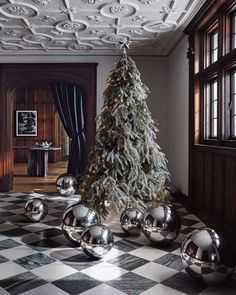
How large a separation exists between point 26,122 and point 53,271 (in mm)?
12532

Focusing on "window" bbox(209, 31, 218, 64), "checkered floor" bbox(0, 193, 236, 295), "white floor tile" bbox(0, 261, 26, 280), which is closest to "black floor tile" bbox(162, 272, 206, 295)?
"checkered floor" bbox(0, 193, 236, 295)

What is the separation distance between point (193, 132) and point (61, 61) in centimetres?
386

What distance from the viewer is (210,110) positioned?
5129 millimetres

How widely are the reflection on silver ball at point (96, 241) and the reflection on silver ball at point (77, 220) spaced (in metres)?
0.36

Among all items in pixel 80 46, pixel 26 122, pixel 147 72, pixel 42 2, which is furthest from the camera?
pixel 26 122

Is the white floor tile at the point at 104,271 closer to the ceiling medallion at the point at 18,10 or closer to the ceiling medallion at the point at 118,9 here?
the ceiling medallion at the point at 118,9

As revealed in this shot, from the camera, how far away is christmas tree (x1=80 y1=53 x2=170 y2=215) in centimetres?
468

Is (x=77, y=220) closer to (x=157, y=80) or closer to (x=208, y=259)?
(x=208, y=259)

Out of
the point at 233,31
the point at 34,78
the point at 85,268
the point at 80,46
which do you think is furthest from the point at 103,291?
the point at 34,78

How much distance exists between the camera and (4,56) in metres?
7.57

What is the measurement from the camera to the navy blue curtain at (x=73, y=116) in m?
8.55

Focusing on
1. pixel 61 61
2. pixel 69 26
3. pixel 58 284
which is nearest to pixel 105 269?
pixel 58 284

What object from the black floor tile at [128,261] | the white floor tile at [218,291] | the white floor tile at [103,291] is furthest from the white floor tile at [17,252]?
the white floor tile at [218,291]

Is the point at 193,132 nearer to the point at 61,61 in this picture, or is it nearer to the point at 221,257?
the point at 221,257
